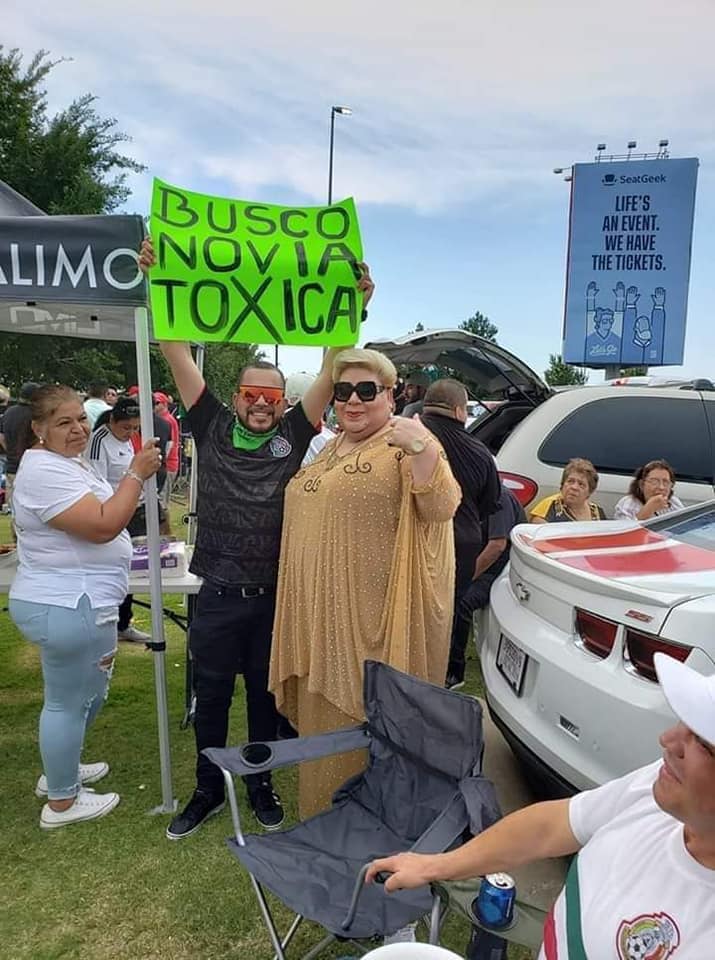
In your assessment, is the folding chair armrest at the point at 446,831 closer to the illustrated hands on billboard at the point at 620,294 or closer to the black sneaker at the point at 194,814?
the black sneaker at the point at 194,814

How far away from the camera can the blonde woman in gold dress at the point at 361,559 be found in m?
2.38

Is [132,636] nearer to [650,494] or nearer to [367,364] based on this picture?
[367,364]

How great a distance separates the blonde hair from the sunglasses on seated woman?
34 cm

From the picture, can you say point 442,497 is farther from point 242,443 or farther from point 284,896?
point 284,896

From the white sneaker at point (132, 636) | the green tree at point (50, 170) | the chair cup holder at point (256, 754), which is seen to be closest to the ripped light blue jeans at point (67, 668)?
the chair cup holder at point (256, 754)

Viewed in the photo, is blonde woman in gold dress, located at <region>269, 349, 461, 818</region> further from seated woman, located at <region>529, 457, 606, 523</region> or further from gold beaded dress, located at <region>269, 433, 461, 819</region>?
seated woman, located at <region>529, 457, 606, 523</region>

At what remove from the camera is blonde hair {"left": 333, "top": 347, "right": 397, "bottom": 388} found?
242 centimetres

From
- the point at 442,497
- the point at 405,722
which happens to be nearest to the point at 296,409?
the point at 442,497

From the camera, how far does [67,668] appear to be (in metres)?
2.77

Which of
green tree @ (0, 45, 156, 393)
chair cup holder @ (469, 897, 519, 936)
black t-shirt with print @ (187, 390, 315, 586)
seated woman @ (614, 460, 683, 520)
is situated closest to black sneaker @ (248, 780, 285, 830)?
black t-shirt with print @ (187, 390, 315, 586)

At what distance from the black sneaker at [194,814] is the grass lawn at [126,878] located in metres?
0.03

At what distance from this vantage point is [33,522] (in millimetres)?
2668

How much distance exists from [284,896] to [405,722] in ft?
2.02

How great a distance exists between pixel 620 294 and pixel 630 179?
2333mm
